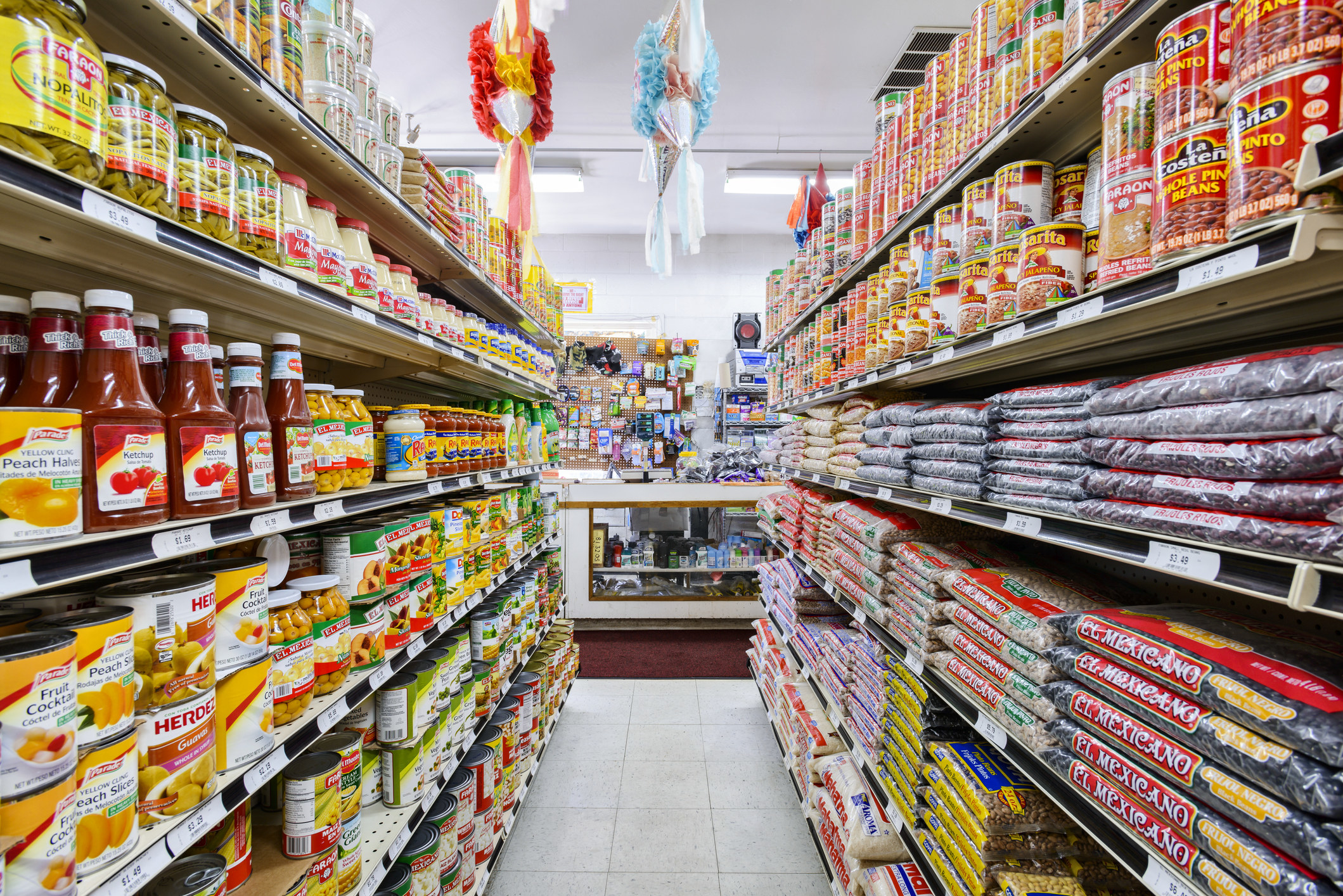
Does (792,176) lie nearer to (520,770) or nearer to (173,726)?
(520,770)

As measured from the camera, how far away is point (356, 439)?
1361mm

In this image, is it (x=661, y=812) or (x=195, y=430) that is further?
(x=661, y=812)

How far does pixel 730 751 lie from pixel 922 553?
221 cm

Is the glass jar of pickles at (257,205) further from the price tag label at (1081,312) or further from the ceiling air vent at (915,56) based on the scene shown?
the ceiling air vent at (915,56)

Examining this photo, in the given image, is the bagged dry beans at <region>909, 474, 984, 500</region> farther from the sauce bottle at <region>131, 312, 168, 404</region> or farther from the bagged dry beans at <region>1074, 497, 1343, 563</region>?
the sauce bottle at <region>131, 312, 168, 404</region>

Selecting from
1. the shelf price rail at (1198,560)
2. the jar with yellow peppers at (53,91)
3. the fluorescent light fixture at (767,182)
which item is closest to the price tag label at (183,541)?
the jar with yellow peppers at (53,91)

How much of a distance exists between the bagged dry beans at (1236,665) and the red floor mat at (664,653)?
3738mm

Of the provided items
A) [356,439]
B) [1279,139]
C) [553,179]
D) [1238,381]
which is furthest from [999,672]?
[553,179]

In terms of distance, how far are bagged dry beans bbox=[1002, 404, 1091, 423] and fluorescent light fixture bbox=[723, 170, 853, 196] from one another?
16.9ft

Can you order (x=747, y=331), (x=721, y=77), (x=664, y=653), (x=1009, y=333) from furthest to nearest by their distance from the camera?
(x=747, y=331)
(x=664, y=653)
(x=721, y=77)
(x=1009, y=333)

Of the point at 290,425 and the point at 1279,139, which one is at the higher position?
the point at 1279,139

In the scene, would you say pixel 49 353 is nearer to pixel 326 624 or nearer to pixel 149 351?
pixel 149 351

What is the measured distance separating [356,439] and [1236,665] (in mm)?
1687

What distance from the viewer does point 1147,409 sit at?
98cm
